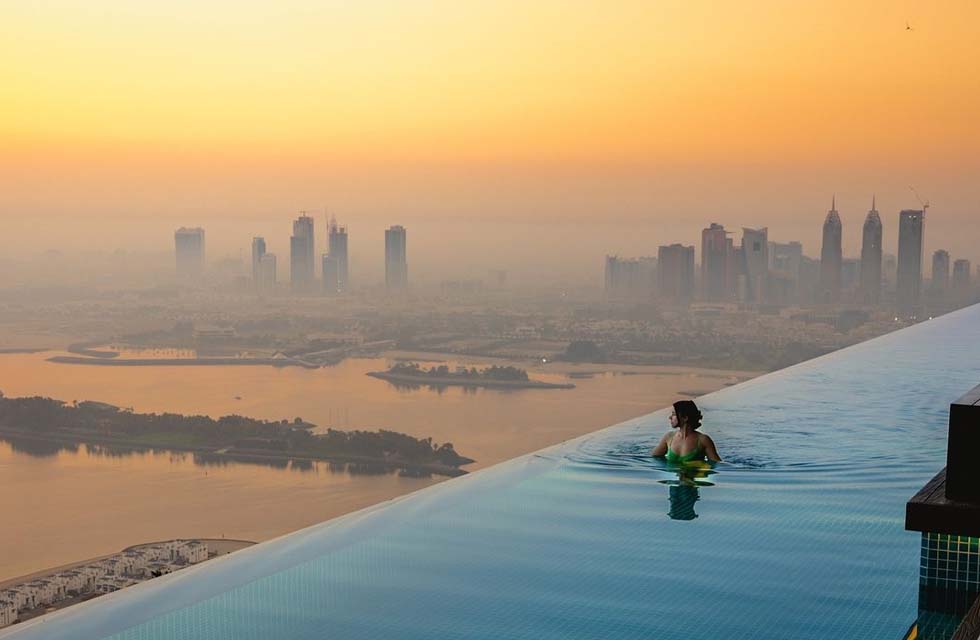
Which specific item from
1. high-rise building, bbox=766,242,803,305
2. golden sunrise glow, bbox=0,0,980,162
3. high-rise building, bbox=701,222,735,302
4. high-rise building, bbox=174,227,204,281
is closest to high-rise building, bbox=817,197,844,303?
high-rise building, bbox=766,242,803,305

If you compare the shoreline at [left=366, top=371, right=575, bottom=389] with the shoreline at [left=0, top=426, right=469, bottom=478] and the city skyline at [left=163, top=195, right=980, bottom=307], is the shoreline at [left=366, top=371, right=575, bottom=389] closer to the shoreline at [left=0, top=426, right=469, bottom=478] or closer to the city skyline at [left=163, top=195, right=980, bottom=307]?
the shoreline at [left=0, top=426, right=469, bottom=478]

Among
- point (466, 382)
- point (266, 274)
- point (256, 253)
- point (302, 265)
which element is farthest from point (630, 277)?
point (256, 253)

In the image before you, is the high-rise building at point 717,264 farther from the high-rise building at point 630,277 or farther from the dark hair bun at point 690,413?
the dark hair bun at point 690,413

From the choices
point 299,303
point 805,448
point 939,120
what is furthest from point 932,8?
point 299,303

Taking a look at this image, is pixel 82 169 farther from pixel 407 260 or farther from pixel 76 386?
pixel 407 260

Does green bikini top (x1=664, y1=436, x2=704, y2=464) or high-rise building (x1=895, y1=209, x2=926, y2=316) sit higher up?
high-rise building (x1=895, y1=209, x2=926, y2=316)

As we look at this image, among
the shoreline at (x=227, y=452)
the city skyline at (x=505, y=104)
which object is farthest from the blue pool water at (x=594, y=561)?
the shoreline at (x=227, y=452)

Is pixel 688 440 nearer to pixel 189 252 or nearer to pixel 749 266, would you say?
pixel 749 266
